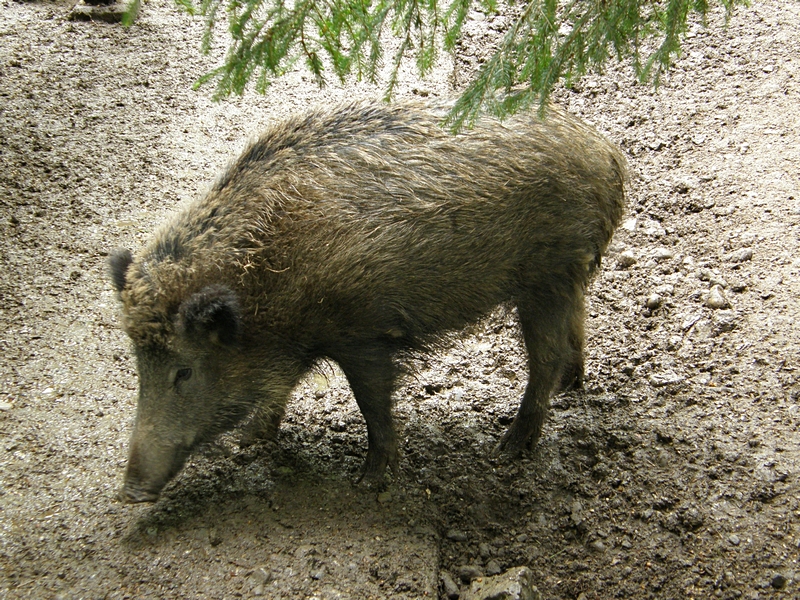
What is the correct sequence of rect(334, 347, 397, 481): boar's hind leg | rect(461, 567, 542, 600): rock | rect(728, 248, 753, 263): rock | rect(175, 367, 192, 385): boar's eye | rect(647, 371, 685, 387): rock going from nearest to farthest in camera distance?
rect(461, 567, 542, 600): rock
rect(175, 367, 192, 385): boar's eye
rect(334, 347, 397, 481): boar's hind leg
rect(647, 371, 685, 387): rock
rect(728, 248, 753, 263): rock

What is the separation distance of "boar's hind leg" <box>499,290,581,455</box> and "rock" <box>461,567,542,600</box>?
0.94 metres

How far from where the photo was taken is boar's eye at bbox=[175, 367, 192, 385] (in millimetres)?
3330

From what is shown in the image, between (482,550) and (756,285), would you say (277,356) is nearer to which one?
(482,550)

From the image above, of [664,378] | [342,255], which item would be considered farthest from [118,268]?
[664,378]

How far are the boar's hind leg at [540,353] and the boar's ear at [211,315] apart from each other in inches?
59.3

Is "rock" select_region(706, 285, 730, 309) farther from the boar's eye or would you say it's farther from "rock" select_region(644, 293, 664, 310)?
the boar's eye

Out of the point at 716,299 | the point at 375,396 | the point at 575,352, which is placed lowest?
the point at 375,396

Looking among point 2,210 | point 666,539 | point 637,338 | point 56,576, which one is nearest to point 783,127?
point 637,338

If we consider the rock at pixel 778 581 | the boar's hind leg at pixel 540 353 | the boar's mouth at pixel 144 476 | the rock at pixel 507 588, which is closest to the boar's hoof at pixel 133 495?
the boar's mouth at pixel 144 476

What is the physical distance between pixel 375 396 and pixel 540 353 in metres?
0.93

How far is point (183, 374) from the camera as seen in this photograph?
3.35m

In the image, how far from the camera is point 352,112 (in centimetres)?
361

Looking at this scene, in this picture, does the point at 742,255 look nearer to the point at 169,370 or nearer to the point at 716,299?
the point at 716,299

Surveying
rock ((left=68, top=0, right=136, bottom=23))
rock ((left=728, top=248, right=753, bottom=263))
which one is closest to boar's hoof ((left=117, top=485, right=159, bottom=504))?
rock ((left=728, top=248, right=753, bottom=263))
